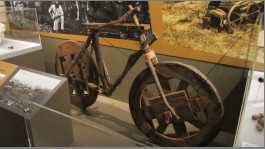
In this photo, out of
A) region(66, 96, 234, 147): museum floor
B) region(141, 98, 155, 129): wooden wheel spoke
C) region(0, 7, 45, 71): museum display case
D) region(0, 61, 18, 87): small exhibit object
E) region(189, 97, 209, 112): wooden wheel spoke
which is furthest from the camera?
region(0, 7, 45, 71): museum display case

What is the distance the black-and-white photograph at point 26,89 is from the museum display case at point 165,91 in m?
0.01

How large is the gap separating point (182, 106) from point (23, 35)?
9.08 ft

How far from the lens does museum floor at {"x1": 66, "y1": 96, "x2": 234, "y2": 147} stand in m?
1.62

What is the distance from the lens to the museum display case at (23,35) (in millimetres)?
3285

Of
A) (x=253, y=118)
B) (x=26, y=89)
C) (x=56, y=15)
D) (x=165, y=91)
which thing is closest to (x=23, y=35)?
(x=56, y=15)

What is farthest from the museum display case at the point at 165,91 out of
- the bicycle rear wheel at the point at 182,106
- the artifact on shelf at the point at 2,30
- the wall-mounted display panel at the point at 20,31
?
the artifact on shelf at the point at 2,30

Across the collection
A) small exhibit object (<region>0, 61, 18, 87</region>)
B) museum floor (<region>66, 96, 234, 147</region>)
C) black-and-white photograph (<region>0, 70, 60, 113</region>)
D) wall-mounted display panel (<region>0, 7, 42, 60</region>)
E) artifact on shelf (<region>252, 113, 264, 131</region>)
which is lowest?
museum floor (<region>66, 96, 234, 147</region>)

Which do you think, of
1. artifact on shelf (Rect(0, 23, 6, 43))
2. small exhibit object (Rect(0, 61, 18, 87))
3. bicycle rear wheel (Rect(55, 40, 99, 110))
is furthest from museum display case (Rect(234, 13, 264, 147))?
artifact on shelf (Rect(0, 23, 6, 43))

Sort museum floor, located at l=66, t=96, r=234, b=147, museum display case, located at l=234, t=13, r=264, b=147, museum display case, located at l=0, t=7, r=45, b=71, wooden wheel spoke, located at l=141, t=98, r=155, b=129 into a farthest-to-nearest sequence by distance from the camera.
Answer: museum display case, located at l=0, t=7, r=45, b=71
wooden wheel spoke, located at l=141, t=98, r=155, b=129
museum floor, located at l=66, t=96, r=234, b=147
museum display case, located at l=234, t=13, r=264, b=147

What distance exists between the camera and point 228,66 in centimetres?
213

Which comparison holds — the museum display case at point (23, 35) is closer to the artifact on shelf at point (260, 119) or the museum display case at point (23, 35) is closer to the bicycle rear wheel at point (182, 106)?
the bicycle rear wheel at point (182, 106)

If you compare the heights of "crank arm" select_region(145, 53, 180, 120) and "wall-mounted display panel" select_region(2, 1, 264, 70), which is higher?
"wall-mounted display panel" select_region(2, 1, 264, 70)

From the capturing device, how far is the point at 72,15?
10.5ft

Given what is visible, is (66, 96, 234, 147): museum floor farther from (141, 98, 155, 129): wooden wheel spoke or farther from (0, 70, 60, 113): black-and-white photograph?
(0, 70, 60, 113): black-and-white photograph
